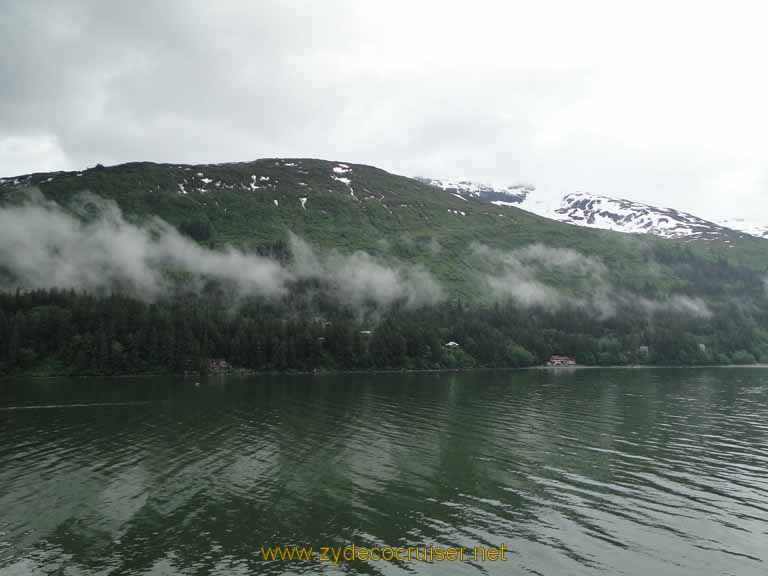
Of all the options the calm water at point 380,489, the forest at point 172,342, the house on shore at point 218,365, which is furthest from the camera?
the house on shore at point 218,365

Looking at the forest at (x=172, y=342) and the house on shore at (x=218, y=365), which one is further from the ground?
the forest at (x=172, y=342)

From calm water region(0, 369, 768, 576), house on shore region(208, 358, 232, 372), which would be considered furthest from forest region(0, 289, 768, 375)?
calm water region(0, 369, 768, 576)

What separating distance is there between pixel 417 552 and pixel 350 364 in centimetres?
13801

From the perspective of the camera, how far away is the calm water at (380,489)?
77.5 feet

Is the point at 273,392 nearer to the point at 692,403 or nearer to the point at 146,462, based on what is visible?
the point at 146,462

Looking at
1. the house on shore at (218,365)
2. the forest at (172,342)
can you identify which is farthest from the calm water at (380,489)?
the house on shore at (218,365)

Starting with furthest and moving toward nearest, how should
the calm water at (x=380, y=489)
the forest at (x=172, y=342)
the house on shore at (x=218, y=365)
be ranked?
the house on shore at (x=218, y=365)
the forest at (x=172, y=342)
the calm water at (x=380, y=489)

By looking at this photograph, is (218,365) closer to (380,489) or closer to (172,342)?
(172,342)

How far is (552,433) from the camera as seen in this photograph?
178ft

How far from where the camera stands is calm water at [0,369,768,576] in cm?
2361

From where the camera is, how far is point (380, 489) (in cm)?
3338

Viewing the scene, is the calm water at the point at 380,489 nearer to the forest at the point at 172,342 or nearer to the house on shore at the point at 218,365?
the forest at the point at 172,342

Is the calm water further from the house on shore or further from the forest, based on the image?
the house on shore

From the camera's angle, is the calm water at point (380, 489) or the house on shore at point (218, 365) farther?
the house on shore at point (218, 365)
